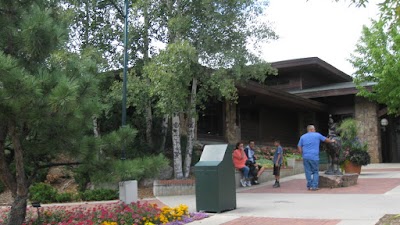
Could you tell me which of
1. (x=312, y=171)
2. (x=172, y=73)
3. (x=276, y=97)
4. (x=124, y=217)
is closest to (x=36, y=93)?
(x=124, y=217)

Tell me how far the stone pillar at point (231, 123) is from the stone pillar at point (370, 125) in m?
7.54

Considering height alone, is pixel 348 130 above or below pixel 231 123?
below

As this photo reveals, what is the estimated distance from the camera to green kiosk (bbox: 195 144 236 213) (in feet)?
27.3

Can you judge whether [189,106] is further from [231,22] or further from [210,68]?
[231,22]

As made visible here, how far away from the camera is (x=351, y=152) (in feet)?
48.9

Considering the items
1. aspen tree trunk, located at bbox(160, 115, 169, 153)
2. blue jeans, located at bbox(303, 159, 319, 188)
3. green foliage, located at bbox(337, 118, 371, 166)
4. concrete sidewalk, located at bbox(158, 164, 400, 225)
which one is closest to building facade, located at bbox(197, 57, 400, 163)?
aspen tree trunk, located at bbox(160, 115, 169, 153)

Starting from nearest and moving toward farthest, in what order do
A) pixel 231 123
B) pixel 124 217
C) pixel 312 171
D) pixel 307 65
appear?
pixel 124 217, pixel 312 171, pixel 231 123, pixel 307 65

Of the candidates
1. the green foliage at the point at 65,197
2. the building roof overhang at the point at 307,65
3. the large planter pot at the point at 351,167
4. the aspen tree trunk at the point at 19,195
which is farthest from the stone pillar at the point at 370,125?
the aspen tree trunk at the point at 19,195

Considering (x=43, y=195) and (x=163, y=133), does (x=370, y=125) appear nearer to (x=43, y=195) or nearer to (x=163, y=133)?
(x=163, y=133)

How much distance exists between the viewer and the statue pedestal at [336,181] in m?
11.8

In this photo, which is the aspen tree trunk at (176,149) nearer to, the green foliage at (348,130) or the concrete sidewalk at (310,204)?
the concrete sidewalk at (310,204)

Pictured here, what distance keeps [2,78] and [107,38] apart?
8862 millimetres

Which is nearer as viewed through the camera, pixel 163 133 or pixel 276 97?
pixel 163 133

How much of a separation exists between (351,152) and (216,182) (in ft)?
26.8
